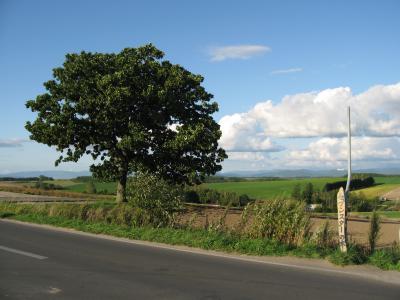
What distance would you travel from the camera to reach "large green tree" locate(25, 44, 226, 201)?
25.8 metres

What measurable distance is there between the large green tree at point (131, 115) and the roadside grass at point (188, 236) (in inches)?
232

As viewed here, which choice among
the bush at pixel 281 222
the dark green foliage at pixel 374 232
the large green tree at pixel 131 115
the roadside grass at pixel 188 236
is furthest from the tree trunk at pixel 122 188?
the dark green foliage at pixel 374 232

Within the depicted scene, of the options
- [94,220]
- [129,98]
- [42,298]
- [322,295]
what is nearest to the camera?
[42,298]

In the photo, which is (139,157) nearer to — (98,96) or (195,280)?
(98,96)

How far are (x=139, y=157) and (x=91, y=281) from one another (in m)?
19.5

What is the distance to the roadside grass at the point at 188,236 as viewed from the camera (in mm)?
11001

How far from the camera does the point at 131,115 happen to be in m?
26.8

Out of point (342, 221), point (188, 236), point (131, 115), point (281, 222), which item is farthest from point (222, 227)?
point (131, 115)

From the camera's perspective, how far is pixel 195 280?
28.4 feet

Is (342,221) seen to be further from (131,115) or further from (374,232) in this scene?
(131,115)

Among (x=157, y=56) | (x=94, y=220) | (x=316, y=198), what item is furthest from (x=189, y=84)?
(x=316, y=198)

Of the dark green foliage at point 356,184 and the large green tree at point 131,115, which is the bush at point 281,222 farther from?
the dark green foliage at point 356,184

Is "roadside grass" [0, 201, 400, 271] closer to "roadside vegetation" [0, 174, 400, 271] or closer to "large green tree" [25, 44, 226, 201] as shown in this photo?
"roadside vegetation" [0, 174, 400, 271]

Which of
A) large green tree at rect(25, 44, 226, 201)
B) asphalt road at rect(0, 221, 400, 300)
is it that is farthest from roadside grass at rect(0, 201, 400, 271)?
large green tree at rect(25, 44, 226, 201)
